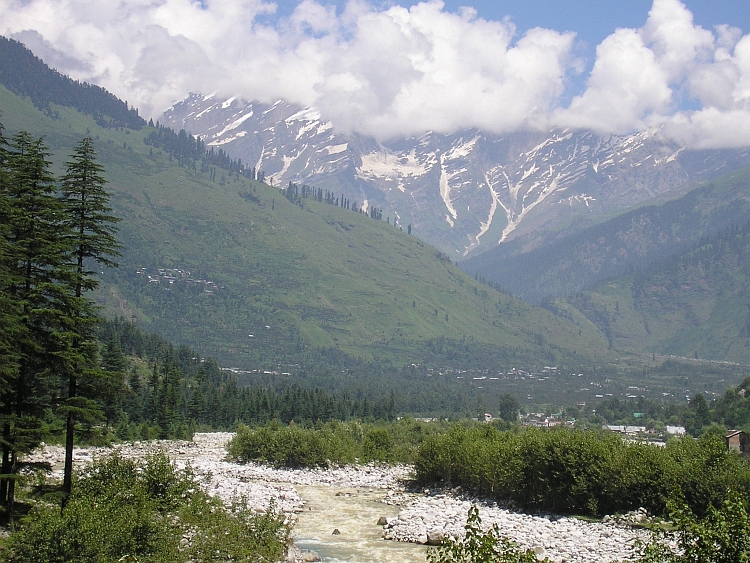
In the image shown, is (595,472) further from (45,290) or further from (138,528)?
(45,290)

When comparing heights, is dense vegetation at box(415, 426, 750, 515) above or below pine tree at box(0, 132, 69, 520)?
below

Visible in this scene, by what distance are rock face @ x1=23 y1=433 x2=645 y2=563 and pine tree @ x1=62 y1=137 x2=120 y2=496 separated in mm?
17105

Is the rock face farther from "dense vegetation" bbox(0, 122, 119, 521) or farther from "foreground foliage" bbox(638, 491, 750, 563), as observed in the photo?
"foreground foliage" bbox(638, 491, 750, 563)

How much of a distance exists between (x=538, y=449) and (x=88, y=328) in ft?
157

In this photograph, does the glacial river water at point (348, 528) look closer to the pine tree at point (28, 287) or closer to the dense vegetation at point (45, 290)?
the dense vegetation at point (45, 290)

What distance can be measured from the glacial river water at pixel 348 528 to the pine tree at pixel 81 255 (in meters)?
20.7

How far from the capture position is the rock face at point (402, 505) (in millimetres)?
61656

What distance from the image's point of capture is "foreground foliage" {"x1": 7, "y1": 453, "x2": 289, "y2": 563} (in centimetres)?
4041

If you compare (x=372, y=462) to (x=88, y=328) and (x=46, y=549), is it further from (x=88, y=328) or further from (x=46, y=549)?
(x=46, y=549)

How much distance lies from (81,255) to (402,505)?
45.8 m

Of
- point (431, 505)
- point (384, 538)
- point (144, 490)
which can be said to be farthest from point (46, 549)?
point (431, 505)

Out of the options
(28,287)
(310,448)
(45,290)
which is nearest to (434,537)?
(45,290)

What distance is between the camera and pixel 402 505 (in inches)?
3268

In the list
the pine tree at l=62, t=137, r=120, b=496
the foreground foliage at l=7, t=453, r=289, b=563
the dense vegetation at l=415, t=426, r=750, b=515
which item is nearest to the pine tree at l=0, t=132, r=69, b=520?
the pine tree at l=62, t=137, r=120, b=496
